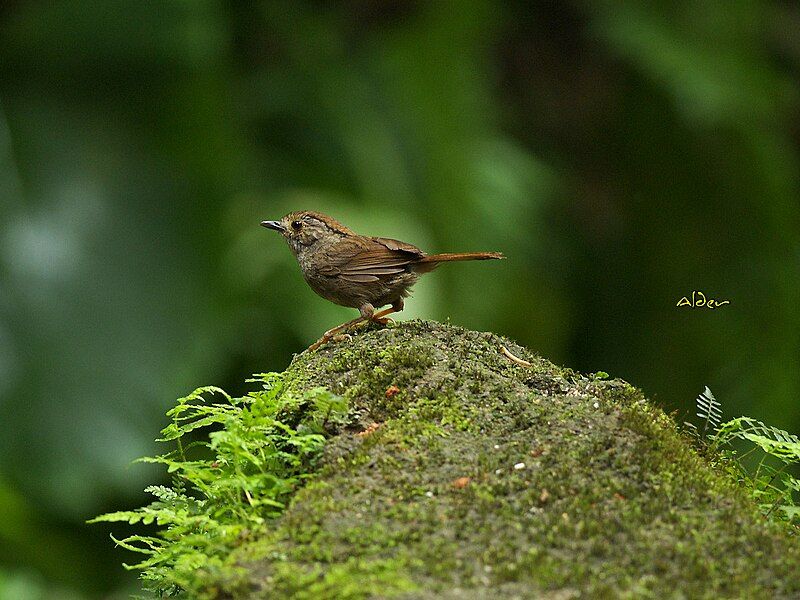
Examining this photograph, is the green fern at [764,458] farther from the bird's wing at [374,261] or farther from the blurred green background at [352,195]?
the blurred green background at [352,195]

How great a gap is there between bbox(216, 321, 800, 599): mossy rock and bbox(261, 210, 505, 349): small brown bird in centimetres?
84

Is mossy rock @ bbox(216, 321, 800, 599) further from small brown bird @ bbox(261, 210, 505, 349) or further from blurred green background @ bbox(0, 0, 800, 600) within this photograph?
blurred green background @ bbox(0, 0, 800, 600)

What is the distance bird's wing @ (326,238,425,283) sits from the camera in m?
3.91

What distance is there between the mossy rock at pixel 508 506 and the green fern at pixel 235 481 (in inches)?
3.0

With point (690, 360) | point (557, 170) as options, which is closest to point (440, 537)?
point (690, 360)

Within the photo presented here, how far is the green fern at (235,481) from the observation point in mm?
2477

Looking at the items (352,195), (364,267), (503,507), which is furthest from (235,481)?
(352,195)

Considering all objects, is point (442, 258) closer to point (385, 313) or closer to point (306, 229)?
point (385, 313)

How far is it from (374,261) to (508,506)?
1.65 m

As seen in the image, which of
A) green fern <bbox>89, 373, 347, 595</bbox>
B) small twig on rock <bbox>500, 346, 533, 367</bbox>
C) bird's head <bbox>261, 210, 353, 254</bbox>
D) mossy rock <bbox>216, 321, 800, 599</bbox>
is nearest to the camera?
mossy rock <bbox>216, 321, 800, 599</bbox>

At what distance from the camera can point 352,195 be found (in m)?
6.37

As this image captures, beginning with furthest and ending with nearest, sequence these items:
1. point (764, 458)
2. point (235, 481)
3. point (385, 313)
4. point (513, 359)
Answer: point (385, 313), point (513, 359), point (764, 458), point (235, 481)

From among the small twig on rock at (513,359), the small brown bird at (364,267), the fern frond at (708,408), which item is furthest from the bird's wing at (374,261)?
the fern frond at (708,408)

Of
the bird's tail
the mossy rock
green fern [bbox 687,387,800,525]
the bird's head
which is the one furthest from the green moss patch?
the bird's head
